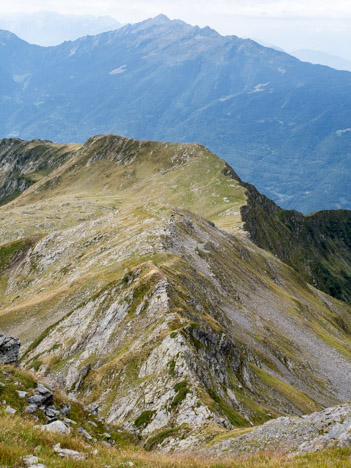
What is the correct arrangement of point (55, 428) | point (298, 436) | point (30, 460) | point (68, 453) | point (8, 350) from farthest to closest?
point (8, 350), point (298, 436), point (55, 428), point (68, 453), point (30, 460)

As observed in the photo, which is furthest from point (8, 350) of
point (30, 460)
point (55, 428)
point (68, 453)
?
point (30, 460)

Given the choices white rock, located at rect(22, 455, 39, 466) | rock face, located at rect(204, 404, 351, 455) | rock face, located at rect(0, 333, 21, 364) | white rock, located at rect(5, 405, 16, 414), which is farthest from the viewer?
rock face, located at rect(0, 333, 21, 364)

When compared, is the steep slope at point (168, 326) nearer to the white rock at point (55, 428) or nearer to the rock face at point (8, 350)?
the rock face at point (8, 350)

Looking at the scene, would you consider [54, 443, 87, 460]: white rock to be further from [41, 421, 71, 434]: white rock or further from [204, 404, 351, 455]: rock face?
[204, 404, 351, 455]: rock face

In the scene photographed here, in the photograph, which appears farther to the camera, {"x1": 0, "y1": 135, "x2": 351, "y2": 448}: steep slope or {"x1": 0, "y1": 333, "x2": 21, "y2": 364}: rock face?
{"x1": 0, "y1": 135, "x2": 351, "y2": 448}: steep slope

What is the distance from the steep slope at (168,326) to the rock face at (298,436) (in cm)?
333

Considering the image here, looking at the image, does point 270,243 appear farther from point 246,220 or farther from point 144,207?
point 144,207

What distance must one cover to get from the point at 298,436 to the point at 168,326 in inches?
852

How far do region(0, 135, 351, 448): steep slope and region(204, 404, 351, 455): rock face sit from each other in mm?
3332

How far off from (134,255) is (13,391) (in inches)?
1967

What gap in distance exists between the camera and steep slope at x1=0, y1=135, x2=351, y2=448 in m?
34.9

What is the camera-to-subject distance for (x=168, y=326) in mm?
41781

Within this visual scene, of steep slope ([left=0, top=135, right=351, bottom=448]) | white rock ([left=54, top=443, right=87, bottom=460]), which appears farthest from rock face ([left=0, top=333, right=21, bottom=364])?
white rock ([left=54, top=443, right=87, bottom=460])

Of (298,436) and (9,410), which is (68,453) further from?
(298,436)
